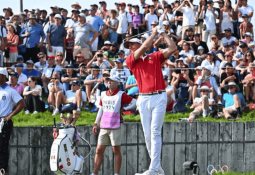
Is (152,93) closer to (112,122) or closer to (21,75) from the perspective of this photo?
(112,122)

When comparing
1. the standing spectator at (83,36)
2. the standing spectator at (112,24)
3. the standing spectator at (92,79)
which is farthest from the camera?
the standing spectator at (112,24)

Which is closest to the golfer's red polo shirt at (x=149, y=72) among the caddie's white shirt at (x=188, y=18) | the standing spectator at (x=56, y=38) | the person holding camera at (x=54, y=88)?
the person holding camera at (x=54, y=88)

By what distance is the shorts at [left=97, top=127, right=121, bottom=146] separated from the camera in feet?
62.0

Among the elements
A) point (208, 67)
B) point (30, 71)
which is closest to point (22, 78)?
point (30, 71)

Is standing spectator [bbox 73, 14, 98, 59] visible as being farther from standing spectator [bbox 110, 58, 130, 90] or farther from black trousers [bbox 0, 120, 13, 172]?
black trousers [bbox 0, 120, 13, 172]

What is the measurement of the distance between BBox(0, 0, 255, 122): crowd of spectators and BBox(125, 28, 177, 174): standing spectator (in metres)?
5.47

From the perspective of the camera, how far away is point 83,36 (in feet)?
98.9

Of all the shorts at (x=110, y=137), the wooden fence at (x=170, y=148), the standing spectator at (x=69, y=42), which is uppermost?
the standing spectator at (x=69, y=42)

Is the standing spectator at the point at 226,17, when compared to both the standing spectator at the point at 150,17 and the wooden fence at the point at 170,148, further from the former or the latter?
the wooden fence at the point at 170,148

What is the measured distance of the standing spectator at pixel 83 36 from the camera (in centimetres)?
3008

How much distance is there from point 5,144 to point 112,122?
2.02 metres

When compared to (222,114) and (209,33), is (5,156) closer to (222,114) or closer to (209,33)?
(222,114)

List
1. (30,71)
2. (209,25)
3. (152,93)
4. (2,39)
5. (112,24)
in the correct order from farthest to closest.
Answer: (112,24)
(209,25)
(2,39)
(30,71)
(152,93)

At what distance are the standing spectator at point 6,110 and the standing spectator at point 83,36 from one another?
11.7 meters
